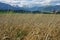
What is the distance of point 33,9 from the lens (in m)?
6.29

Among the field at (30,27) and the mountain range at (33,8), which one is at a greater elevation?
the mountain range at (33,8)

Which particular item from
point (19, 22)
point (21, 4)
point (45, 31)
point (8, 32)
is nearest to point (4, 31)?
point (8, 32)

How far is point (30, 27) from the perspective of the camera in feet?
17.4

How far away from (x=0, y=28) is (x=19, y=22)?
18.2 inches

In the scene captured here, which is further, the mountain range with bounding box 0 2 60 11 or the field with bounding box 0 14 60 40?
the mountain range with bounding box 0 2 60 11

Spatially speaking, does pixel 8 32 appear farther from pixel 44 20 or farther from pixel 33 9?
pixel 33 9

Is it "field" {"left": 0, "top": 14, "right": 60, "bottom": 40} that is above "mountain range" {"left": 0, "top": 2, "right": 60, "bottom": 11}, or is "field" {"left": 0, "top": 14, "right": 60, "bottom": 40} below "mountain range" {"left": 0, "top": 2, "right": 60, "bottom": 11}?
below

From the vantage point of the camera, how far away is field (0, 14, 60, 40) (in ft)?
16.6

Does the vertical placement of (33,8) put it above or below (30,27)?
above

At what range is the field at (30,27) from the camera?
16.6 ft

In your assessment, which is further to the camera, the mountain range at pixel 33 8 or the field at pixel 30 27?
the mountain range at pixel 33 8

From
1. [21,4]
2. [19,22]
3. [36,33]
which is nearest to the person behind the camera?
[36,33]

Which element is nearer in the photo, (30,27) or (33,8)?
(30,27)

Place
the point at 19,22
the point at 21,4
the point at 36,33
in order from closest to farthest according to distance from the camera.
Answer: the point at 36,33 → the point at 19,22 → the point at 21,4
